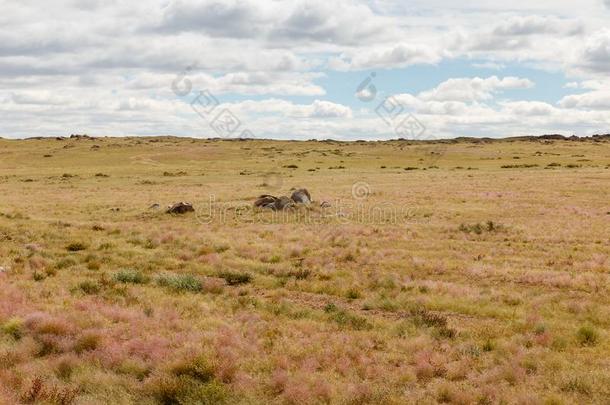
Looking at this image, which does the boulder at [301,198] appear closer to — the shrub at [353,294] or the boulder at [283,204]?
the boulder at [283,204]

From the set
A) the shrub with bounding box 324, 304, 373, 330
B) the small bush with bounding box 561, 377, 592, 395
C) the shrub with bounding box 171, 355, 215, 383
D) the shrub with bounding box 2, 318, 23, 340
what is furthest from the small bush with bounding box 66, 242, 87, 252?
the small bush with bounding box 561, 377, 592, 395

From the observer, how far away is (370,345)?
1309 cm

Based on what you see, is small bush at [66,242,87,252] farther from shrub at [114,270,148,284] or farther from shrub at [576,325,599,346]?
shrub at [576,325,599,346]

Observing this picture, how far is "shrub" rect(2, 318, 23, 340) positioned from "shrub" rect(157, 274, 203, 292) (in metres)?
5.17

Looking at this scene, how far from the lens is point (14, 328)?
1359cm

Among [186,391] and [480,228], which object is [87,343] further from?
[480,228]

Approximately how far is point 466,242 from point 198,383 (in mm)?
19398

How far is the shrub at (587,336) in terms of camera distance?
1326 centimetres

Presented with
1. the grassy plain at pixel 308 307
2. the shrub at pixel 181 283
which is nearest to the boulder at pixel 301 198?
the grassy plain at pixel 308 307

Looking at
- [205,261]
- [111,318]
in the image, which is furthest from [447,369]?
[205,261]

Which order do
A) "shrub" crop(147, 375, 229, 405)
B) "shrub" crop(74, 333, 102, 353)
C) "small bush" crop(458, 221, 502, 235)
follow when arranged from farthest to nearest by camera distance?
"small bush" crop(458, 221, 502, 235)
"shrub" crop(74, 333, 102, 353)
"shrub" crop(147, 375, 229, 405)

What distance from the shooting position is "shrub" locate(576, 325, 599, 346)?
13259mm

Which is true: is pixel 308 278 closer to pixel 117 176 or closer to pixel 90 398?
pixel 90 398

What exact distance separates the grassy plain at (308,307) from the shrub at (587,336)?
0.19 feet
